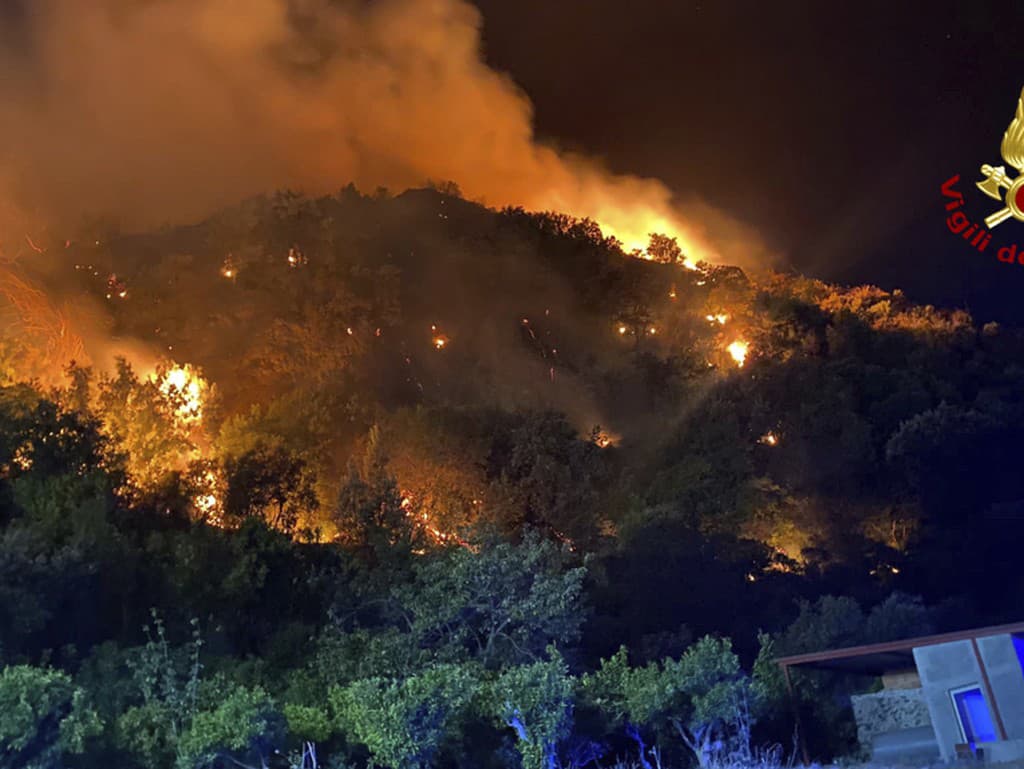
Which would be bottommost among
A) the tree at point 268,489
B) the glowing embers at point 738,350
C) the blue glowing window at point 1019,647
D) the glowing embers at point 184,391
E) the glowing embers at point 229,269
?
the blue glowing window at point 1019,647

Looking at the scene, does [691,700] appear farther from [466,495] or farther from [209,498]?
[466,495]

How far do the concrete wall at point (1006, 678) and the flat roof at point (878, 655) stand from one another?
26 centimetres

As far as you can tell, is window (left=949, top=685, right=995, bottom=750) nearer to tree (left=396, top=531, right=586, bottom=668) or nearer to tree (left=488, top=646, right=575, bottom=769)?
tree (left=488, top=646, right=575, bottom=769)

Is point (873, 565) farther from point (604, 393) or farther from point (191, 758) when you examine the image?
point (191, 758)

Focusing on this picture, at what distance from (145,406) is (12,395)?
19.5 feet

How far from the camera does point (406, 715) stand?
686 inches

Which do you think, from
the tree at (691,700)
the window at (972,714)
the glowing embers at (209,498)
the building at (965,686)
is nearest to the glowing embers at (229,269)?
the glowing embers at (209,498)

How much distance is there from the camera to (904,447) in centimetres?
4431

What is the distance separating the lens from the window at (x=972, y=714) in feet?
66.1

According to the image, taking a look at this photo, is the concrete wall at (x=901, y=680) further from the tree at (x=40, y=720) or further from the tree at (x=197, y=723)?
the tree at (x=40, y=720)

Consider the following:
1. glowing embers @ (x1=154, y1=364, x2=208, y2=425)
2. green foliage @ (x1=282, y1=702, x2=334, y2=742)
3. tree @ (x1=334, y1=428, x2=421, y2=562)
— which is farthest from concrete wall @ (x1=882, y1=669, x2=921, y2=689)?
glowing embers @ (x1=154, y1=364, x2=208, y2=425)

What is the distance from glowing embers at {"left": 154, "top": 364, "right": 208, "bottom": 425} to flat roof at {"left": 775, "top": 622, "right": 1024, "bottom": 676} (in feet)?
76.3

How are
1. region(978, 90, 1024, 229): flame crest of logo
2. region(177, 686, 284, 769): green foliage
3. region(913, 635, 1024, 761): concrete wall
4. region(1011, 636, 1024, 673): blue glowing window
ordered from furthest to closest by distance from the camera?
region(1011, 636, 1024, 673): blue glowing window, region(913, 635, 1024, 761): concrete wall, region(978, 90, 1024, 229): flame crest of logo, region(177, 686, 284, 769): green foliage

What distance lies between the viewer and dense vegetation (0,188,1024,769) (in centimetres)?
1997
